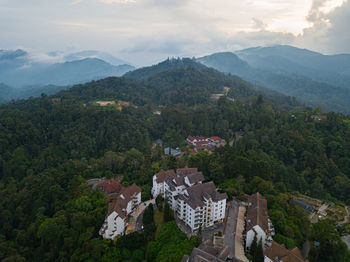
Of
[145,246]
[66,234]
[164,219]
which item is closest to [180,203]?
[164,219]

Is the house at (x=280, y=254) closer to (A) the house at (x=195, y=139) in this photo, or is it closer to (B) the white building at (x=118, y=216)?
(B) the white building at (x=118, y=216)

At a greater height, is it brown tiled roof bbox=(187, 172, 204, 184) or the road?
brown tiled roof bbox=(187, 172, 204, 184)

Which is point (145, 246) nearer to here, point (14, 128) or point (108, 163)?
point (108, 163)

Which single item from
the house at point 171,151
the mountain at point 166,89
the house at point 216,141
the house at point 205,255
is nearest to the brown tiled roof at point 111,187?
the house at point 205,255

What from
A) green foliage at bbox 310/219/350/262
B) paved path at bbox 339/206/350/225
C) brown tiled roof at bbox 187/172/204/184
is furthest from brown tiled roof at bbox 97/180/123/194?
paved path at bbox 339/206/350/225

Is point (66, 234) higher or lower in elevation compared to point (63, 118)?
lower

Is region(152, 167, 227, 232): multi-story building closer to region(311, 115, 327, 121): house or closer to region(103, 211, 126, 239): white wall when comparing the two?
region(103, 211, 126, 239): white wall

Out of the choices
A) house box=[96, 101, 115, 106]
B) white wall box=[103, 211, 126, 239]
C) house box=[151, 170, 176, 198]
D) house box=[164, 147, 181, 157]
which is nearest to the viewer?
white wall box=[103, 211, 126, 239]

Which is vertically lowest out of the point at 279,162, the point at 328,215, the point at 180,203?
the point at 328,215
